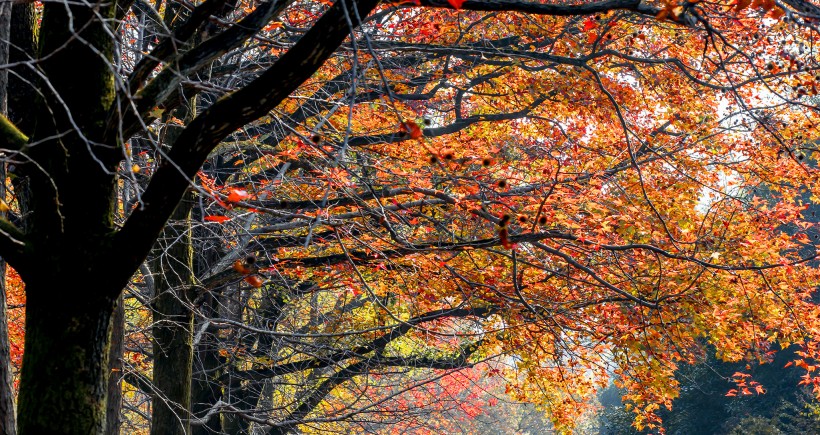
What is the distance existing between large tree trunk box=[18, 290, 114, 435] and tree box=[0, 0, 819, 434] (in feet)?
0.04

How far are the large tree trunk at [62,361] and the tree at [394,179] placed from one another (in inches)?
0.4

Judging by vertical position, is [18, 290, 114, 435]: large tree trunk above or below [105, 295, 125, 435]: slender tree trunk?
below

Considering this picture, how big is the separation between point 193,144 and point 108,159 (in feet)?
2.28

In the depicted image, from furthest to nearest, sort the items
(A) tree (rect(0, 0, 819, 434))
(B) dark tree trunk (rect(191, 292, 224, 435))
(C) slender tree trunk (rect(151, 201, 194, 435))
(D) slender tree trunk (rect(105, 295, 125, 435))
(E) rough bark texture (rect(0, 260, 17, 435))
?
(B) dark tree trunk (rect(191, 292, 224, 435))
(C) slender tree trunk (rect(151, 201, 194, 435))
(D) slender tree trunk (rect(105, 295, 125, 435))
(E) rough bark texture (rect(0, 260, 17, 435))
(A) tree (rect(0, 0, 819, 434))

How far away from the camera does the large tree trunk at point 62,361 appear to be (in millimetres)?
3312

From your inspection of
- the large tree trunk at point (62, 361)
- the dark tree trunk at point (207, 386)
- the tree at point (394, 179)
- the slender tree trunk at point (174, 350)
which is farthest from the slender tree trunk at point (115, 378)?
the dark tree trunk at point (207, 386)

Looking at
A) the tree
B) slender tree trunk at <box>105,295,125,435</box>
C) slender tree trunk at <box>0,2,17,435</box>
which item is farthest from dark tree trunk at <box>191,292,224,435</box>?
slender tree trunk at <box>0,2,17,435</box>

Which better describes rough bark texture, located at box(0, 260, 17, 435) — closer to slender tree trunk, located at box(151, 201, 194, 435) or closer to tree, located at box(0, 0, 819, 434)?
tree, located at box(0, 0, 819, 434)

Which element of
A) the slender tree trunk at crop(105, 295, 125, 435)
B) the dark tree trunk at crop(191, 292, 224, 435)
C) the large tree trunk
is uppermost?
the dark tree trunk at crop(191, 292, 224, 435)

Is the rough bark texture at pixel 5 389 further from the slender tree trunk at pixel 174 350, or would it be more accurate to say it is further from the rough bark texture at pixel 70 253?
the slender tree trunk at pixel 174 350

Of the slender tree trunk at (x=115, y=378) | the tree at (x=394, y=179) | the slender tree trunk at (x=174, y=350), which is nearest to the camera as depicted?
the tree at (x=394, y=179)

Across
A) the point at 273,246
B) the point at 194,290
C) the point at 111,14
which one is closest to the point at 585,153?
the point at 273,246

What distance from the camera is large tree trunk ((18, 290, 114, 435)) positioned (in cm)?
331

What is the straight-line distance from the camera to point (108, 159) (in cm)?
332
